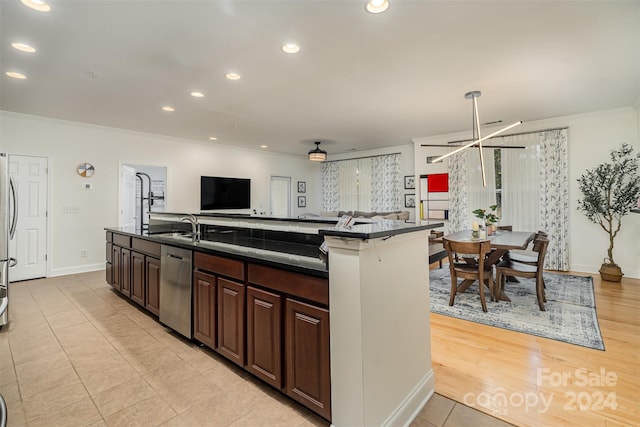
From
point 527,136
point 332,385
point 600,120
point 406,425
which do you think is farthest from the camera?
point 527,136

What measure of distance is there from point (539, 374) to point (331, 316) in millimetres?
1734

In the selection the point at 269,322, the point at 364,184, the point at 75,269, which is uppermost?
the point at 364,184

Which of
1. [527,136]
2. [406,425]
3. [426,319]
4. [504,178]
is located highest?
[527,136]

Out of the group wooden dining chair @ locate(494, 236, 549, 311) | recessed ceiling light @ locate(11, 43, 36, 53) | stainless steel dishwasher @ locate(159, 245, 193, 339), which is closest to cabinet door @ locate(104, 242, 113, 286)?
stainless steel dishwasher @ locate(159, 245, 193, 339)

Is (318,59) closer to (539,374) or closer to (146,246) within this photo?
(146,246)

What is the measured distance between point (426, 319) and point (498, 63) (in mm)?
2736

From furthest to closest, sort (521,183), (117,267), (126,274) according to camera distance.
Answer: (521,183) → (117,267) → (126,274)

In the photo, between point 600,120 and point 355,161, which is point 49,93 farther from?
point 600,120

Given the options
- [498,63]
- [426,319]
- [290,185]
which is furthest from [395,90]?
[290,185]

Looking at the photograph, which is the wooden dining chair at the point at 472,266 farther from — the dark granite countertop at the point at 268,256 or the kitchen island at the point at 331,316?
the dark granite countertop at the point at 268,256

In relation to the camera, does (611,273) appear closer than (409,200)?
Yes

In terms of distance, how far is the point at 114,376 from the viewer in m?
2.10

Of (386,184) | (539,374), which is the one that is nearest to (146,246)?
(539,374)

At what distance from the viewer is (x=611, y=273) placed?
4.38 metres
